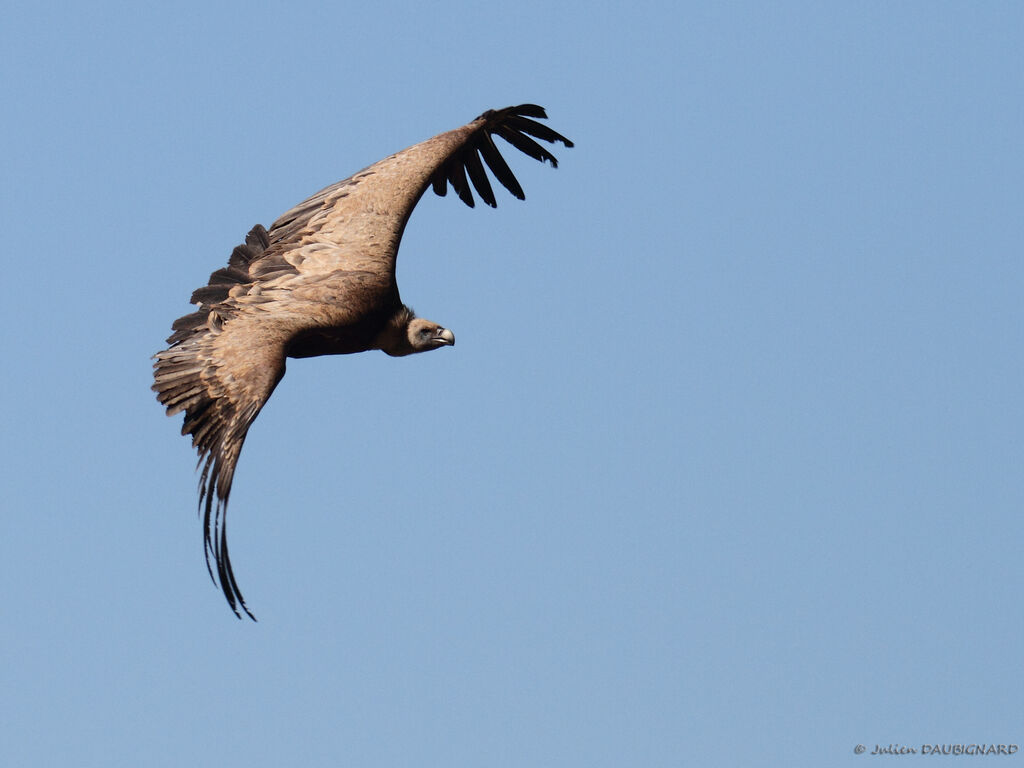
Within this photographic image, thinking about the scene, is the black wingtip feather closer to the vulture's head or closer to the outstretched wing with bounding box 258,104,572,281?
the outstretched wing with bounding box 258,104,572,281

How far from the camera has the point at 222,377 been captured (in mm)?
16469

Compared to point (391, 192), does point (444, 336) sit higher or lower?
lower

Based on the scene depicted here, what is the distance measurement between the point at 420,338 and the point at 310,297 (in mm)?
1563

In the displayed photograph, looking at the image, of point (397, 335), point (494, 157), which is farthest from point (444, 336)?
point (494, 157)

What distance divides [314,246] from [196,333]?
69.5 inches

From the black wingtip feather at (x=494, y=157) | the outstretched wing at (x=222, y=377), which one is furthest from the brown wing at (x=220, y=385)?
the black wingtip feather at (x=494, y=157)

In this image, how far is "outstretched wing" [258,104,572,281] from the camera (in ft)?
60.1

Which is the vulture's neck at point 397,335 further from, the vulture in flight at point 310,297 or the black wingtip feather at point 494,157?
the black wingtip feather at point 494,157

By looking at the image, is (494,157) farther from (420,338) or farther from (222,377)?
(222,377)

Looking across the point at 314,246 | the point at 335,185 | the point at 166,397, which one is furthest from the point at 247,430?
the point at 335,185

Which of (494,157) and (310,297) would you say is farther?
(494,157)

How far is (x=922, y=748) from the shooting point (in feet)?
55.2

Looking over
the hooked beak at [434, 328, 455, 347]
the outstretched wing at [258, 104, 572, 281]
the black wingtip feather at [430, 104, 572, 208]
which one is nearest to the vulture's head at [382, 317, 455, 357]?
the hooked beak at [434, 328, 455, 347]

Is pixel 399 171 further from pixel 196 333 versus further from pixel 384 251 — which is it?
pixel 196 333
